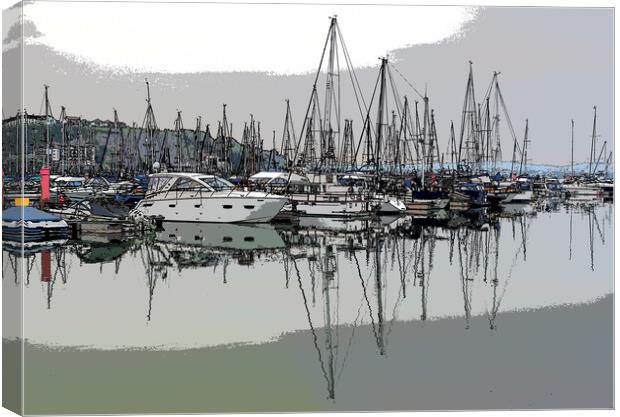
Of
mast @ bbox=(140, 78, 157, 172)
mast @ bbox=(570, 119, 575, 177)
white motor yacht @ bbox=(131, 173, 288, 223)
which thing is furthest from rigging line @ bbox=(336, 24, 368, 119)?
white motor yacht @ bbox=(131, 173, 288, 223)

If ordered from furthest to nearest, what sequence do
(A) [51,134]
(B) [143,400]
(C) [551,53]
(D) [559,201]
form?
(D) [559,201] → (C) [551,53] → (A) [51,134] → (B) [143,400]

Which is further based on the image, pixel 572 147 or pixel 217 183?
pixel 217 183

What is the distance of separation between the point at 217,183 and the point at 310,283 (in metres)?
3.31

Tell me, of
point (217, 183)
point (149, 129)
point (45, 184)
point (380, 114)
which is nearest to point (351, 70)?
point (380, 114)

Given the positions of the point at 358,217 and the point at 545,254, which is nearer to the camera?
the point at 545,254

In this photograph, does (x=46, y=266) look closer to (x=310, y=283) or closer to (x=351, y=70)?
(x=310, y=283)

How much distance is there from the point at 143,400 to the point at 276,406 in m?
1.14

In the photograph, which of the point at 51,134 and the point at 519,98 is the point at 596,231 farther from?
the point at 51,134

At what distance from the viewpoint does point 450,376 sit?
25.1 ft

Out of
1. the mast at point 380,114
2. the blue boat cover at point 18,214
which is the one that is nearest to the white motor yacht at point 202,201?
the mast at point 380,114

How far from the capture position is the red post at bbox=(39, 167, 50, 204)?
8555 mm

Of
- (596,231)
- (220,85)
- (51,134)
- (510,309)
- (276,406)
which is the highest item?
(220,85)

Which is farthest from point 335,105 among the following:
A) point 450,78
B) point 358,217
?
point 358,217

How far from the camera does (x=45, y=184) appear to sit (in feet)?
28.7
